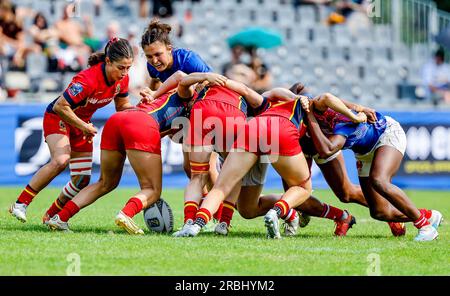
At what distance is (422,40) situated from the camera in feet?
76.0

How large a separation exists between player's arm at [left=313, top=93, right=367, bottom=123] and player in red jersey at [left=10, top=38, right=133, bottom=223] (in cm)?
197

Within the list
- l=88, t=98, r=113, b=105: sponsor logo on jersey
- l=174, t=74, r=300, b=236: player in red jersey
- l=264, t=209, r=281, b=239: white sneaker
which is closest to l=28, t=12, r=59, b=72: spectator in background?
l=88, t=98, r=113, b=105: sponsor logo on jersey

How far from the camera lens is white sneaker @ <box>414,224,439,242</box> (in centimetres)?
910

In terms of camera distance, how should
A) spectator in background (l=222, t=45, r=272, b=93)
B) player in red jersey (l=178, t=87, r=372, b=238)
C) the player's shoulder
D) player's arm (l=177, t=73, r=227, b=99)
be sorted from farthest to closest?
spectator in background (l=222, t=45, r=272, b=93), the player's shoulder, player's arm (l=177, t=73, r=227, b=99), player in red jersey (l=178, t=87, r=372, b=238)

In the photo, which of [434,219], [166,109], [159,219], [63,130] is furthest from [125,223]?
[434,219]

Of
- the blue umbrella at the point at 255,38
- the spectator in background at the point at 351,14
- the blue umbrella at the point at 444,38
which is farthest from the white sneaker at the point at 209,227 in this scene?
the spectator in background at the point at 351,14

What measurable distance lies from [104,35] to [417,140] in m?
7.48

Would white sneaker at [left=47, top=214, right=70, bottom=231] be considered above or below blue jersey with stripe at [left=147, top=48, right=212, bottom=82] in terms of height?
below

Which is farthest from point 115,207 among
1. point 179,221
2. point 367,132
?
point 367,132

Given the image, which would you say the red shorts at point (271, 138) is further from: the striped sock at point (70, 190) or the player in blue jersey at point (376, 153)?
the striped sock at point (70, 190)

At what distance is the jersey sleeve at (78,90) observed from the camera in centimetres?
931

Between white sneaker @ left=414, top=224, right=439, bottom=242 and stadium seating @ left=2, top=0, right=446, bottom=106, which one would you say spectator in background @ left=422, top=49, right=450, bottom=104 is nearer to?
stadium seating @ left=2, top=0, right=446, bottom=106
